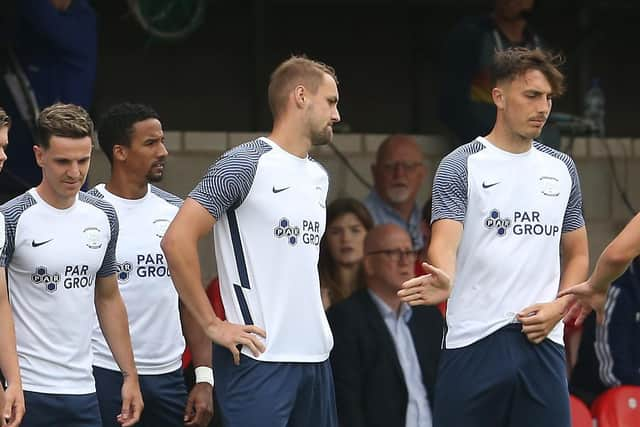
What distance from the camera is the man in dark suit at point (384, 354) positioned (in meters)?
7.87

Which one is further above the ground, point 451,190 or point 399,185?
point 399,185

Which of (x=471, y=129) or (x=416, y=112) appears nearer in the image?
(x=471, y=129)

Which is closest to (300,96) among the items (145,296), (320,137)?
(320,137)

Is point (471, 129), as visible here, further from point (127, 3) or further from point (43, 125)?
point (43, 125)

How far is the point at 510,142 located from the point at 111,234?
66.8 inches

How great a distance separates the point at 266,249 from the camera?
21.0 ft

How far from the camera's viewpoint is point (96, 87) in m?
10.1

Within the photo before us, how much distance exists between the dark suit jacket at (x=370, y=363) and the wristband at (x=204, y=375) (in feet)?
2.85

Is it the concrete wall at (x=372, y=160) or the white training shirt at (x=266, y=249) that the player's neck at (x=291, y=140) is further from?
the concrete wall at (x=372, y=160)

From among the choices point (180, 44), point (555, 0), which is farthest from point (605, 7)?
point (180, 44)

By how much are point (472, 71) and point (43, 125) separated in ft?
12.3

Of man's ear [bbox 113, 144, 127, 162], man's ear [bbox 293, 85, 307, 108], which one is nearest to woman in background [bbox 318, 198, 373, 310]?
man's ear [bbox 113, 144, 127, 162]

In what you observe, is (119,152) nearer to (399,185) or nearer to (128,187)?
(128,187)

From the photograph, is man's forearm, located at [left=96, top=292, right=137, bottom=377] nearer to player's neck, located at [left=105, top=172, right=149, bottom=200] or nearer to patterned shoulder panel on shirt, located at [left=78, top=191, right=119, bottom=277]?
patterned shoulder panel on shirt, located at [left=78, top=191, right=119, bottom=277]
